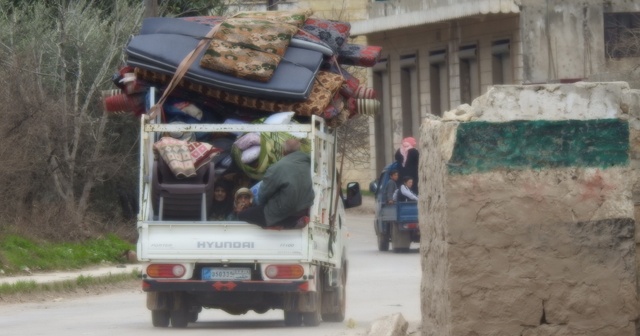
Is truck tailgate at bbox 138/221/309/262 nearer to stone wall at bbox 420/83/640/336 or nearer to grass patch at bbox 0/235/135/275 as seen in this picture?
stone wall at bbox 420/83/640/336

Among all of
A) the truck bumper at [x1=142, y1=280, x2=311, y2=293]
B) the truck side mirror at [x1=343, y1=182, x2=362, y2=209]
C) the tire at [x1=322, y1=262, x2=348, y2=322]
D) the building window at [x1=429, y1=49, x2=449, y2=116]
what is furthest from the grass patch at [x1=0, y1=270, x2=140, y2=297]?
the building window at [x1=429, y1=49, x2=449, y2=116]

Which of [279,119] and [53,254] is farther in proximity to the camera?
[53,254]

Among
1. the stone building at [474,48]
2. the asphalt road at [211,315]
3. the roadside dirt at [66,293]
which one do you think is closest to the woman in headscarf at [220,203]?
the asphalt road at [211,315]

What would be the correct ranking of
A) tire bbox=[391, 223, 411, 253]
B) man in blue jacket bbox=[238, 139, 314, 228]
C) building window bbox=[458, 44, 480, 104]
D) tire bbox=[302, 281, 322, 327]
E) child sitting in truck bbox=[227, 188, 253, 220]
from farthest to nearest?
building window bbox=[458, 44, 480, 104]
tire bbox=[391, 223, 411, 253]
tire bbox=[302, 281, 322, 327]
child sitting in truck bbox=[227, 188, 253, 220]
man in blue jacket bbox=[238, 139, 314, 228]

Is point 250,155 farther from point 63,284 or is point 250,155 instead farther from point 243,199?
point 63,284

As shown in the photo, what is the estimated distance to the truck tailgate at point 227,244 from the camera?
1421 cm

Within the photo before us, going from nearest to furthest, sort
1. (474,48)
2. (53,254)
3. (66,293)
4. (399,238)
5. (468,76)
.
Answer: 1. (66,293)
2. (53,254)
3. (399,238)
4. (474,48)
5. (468,76)

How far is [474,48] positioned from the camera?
44000 mm

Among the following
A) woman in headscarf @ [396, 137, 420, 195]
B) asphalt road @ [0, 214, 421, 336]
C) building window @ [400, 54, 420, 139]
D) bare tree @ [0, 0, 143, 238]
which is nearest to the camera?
asphalt road @ [0, 214, 421, 336]

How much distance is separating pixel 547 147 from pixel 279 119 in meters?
6.43

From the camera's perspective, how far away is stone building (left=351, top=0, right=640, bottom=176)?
41000 mm

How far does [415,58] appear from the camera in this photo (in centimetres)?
4741

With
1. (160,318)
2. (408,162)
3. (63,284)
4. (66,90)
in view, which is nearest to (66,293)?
(63,284)

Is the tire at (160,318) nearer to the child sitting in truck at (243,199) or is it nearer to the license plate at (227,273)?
the license plate at (227,273)
